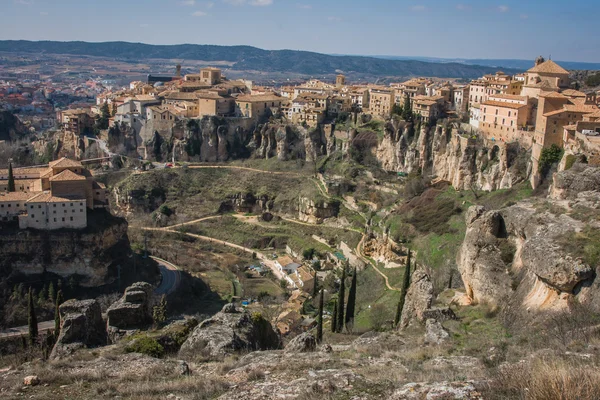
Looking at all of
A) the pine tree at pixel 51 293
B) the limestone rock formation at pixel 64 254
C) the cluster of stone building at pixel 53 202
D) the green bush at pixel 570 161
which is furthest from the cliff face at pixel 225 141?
the green bush at pixel 570 161

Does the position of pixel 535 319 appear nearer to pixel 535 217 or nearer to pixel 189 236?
pixel 535 217

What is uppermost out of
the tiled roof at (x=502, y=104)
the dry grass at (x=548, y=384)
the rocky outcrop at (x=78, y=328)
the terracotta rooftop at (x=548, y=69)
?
the terracotta rooftop at (x=548, y=69)

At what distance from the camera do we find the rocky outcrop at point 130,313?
2181 cm

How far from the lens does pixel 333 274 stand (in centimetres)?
4384

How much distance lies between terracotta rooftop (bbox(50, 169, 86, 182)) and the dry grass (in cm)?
3864

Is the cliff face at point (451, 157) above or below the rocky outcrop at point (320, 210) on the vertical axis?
above

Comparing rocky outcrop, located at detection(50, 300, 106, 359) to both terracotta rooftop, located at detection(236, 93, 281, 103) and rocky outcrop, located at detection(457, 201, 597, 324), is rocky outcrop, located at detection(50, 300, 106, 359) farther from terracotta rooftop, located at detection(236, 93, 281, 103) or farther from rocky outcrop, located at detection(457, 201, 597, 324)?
terracotta rooftop, located at detection(236, 93, 281, 103)

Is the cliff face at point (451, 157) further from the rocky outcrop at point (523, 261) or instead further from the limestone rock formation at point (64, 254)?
the limestone rock formation at point (64, 254)

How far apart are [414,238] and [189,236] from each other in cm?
2440

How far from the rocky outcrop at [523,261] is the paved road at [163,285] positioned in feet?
80.1

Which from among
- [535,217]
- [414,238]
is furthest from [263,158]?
[535,217]

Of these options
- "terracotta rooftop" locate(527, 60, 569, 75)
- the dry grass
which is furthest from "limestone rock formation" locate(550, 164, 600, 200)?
"terracotta rooftop" locate(527, 60, 569, 75)

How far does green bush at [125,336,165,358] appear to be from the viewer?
16312 millimetres

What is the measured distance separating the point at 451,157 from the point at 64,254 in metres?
32.4
